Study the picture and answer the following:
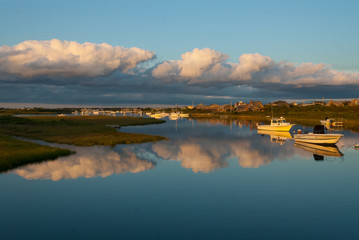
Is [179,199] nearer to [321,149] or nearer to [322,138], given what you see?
[321,149]

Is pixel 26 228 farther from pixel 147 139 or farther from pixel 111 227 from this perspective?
pixel 147 139

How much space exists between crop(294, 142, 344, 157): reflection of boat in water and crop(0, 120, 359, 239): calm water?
6.30 meters

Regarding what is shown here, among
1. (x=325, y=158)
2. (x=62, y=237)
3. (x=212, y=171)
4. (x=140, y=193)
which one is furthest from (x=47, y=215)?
(x=325, y=158)

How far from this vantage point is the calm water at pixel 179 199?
1819 cm

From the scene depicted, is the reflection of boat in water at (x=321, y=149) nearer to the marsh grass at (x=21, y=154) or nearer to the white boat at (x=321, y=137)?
the white boat at (x=321, y=137)

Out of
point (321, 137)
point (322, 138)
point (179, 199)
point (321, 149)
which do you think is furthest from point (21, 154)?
point (322, 138)

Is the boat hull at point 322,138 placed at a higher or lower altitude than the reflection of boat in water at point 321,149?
higher

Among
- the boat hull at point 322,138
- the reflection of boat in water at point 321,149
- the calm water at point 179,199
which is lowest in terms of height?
the reflection of boat in water at point 321,149

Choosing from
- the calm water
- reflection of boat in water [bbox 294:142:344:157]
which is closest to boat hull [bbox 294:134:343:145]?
reflection of boat in water [bbox 294:142:344:157]

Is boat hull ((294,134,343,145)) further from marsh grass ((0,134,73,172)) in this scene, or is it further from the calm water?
marsh grass ((0,134,73,172))

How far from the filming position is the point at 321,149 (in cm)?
5497

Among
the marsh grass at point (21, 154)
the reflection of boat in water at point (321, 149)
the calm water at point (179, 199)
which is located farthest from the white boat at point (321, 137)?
the marsh grass at point (21, 154)

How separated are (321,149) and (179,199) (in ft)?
134

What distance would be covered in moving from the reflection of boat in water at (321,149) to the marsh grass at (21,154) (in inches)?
1681
